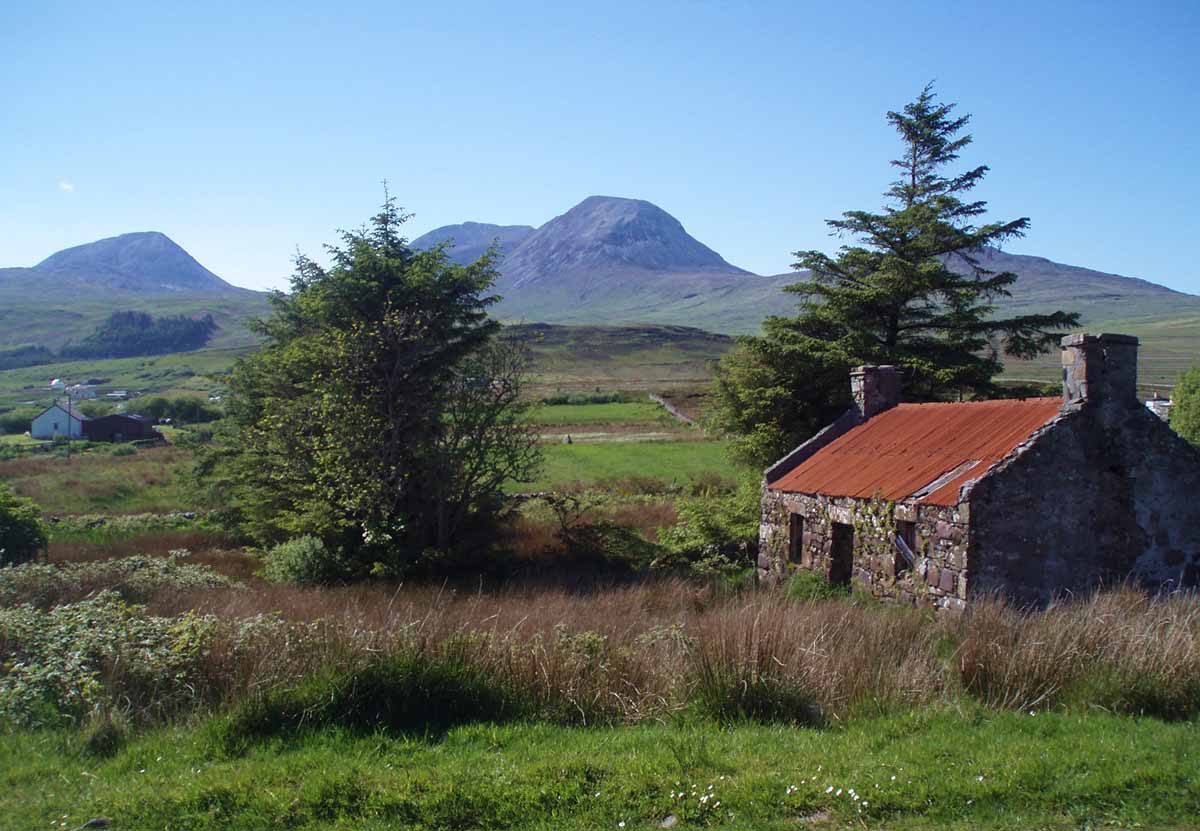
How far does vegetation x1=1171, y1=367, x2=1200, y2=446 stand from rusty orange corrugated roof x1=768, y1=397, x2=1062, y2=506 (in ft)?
93.0

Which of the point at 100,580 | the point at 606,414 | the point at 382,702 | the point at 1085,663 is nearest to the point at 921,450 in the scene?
the point at 1085,663

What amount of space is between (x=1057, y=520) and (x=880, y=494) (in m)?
2.73

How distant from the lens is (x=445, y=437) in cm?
2309

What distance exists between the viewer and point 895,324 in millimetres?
29750

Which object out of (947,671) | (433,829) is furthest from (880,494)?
(433,829)

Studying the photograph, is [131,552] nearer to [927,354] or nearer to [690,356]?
[927,354]

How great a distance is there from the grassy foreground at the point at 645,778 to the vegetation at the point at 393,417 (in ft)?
48.6

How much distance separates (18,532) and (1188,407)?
148 ft

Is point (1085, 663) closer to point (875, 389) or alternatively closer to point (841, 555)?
point (841, 555)

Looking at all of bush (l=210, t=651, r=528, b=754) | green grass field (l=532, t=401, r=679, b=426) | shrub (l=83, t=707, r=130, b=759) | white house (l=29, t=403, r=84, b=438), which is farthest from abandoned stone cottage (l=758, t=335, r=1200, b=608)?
white house (l=29, t=403, r=84, b=438)

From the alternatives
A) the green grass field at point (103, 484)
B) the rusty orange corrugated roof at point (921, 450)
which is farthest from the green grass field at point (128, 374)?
the rusty orange corrugated roof at point (921, 450)

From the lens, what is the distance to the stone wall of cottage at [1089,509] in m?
13.3

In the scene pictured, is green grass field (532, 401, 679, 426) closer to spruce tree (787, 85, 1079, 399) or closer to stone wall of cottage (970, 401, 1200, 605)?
spruce tree (787, 85, 1079, 399)

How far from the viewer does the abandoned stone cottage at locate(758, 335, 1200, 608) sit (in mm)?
13305
